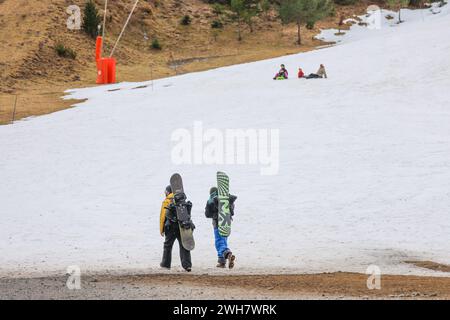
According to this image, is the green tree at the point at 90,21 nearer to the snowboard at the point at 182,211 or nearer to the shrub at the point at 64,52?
the shrub at the point at 64,52

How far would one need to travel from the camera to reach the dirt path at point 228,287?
10820 mm

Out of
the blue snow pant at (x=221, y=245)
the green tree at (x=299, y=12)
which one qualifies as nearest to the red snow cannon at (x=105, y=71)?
the green tree at (x=299, y=12)

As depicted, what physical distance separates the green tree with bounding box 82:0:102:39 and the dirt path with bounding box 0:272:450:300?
175ft

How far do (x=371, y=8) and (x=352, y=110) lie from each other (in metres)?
54.0

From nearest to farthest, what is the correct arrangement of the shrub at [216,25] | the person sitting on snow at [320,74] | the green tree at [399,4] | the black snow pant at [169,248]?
the black snow pant at [169,248] → the person sitting on snow at [320,74] → the shrub at [216,25] → the green tree at [399,4]

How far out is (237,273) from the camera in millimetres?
13445

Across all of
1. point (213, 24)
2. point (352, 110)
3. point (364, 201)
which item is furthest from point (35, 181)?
point (213, 24)

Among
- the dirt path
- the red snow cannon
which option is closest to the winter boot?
the dirt path

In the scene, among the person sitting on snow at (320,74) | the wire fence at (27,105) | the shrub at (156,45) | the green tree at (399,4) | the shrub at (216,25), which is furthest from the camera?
the green tree at (399,4)

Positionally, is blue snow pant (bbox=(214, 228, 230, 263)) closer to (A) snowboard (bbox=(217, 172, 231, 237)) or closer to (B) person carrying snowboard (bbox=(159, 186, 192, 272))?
(A) snowboard (bbox=(217, 172, 231, 237))

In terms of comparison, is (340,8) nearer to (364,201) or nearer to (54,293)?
(364,201)

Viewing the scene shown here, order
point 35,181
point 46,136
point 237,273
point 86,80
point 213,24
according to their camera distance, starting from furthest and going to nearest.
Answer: point 213,24
point 86,80
point 46,136
point 35,181
point 237,273

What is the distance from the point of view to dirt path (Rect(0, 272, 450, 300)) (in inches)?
426

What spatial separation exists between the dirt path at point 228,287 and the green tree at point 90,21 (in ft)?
175
